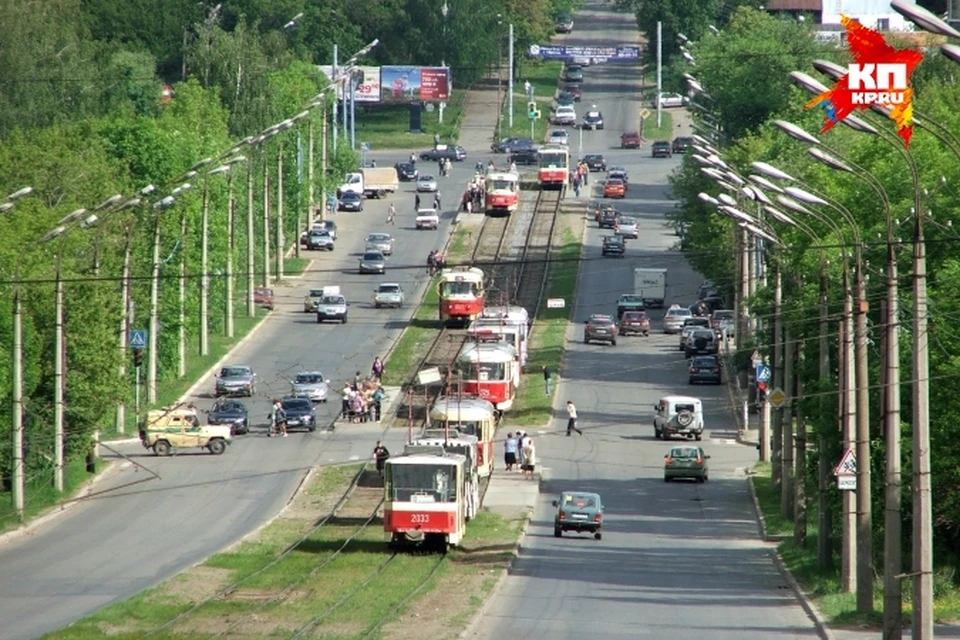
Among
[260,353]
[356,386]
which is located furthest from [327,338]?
[356,386]

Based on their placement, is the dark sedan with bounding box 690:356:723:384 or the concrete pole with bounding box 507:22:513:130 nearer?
the dark sedan with bounding box 690:356:723:384

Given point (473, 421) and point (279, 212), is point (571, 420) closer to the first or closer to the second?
point (473, 421)

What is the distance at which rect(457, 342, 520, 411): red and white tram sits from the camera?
3223 inches

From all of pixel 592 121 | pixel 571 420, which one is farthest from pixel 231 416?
pixel 592 121

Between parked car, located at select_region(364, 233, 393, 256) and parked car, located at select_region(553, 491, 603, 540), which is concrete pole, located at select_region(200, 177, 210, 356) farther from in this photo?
parked car, located at select_region(553, 491, 603, 540)

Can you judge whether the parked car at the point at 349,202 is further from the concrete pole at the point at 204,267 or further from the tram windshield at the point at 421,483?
the tram windshield at the point at 421,483

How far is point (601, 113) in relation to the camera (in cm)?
17925

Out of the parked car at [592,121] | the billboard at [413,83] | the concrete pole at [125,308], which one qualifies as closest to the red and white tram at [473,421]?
the concrete pole at [125,308]

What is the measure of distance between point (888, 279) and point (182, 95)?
254ft

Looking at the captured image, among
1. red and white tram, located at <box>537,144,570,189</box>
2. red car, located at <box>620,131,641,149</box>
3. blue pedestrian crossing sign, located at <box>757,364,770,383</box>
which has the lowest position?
blue pedestrian crossing sign, located at <box>757,364,770,383</box>

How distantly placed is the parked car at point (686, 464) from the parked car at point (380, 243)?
49.0 m

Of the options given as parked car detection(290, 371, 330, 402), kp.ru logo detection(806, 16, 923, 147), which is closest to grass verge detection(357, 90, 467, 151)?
parked car detection(290, 371, 330, 402)

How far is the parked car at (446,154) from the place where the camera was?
15600 cm

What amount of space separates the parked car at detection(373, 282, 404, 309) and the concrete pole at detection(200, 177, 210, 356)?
13.8 metres
